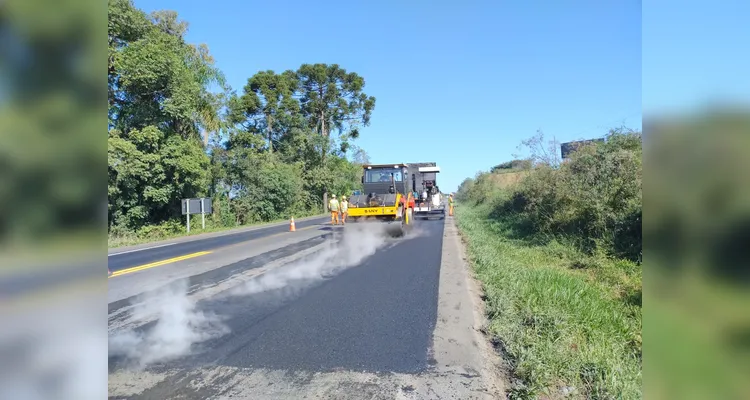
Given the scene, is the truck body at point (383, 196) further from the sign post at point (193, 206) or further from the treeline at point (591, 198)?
the sign post at point (193, 206)

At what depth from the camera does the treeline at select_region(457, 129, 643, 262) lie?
10.3 meters

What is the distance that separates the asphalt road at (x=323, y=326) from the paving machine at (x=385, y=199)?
316 inches

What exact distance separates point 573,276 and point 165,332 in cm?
740

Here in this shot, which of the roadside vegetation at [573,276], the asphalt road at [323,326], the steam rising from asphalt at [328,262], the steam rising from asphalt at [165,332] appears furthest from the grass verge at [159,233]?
the roadside vegetation at [573,276]

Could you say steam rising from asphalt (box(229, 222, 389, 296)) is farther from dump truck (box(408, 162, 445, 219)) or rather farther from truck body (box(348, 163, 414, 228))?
dump truck (box(408, 162, 445, 219))

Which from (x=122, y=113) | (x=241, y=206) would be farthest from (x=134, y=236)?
(x=241, y=206)

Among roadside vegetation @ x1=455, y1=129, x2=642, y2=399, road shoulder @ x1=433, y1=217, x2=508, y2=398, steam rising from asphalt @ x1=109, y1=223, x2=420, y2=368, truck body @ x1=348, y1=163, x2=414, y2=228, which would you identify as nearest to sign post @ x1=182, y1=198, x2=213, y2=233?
truck body @ x1=348, y1=163, x2=414, y2=228

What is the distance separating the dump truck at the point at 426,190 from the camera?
27.6 meters

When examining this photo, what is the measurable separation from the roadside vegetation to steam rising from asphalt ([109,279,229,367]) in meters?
3.66

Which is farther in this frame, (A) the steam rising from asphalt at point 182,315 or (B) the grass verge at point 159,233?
(B) the grass verge at point 159,233

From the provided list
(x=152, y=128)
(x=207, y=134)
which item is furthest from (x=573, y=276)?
(x=207, y=134)

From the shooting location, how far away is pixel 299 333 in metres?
5.76

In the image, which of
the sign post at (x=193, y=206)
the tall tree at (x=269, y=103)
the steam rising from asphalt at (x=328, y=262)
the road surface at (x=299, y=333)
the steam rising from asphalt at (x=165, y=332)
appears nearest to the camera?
the road surface at (x=299, y=333)
